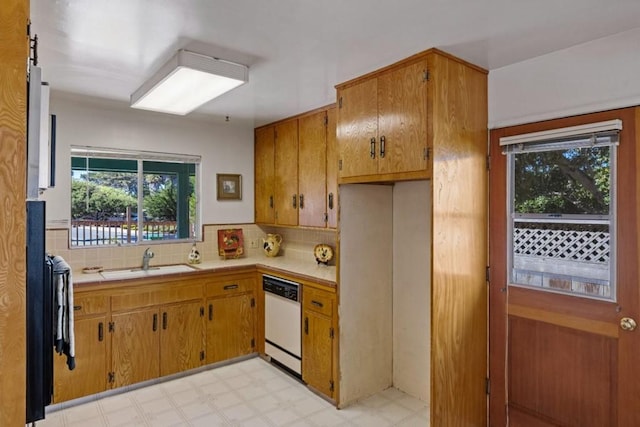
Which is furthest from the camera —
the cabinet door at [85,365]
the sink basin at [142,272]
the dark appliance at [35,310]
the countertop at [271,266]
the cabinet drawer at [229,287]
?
the cabinet drawer at [229,287]

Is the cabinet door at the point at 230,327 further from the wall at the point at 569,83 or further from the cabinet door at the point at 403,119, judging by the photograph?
the wall at the point at 569,83

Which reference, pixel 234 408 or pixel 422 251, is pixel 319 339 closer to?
pixel 234 408

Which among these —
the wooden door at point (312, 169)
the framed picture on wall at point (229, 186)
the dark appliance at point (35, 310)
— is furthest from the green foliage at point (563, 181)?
the framed picture on wall at point (229, 186)

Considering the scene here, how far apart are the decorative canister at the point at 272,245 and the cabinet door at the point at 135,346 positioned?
1387mm

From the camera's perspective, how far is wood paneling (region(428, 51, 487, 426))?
7.27 feet

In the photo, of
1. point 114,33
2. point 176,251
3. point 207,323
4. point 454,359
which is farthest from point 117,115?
point 454,359

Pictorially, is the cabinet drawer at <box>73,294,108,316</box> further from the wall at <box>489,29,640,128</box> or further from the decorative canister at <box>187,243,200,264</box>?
the wall at <box>489,29,640,128</box>

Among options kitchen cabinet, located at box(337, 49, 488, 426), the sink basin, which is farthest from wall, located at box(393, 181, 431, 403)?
the sink basin

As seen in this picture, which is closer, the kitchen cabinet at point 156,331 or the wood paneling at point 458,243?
the wood paneling at point 458,243

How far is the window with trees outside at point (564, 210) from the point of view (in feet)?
6.79

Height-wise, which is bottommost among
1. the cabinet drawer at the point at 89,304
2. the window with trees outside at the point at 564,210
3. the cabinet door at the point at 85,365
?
the cabinet door at the point at 85,365

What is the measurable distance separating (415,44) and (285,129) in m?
2.03

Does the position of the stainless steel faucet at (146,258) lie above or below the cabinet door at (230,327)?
above

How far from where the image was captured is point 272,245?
169 inches
